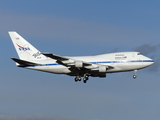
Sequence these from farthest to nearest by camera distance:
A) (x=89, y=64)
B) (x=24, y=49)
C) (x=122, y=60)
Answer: (x=24, y=49), (x=89, y=64), (x=122, y=60)

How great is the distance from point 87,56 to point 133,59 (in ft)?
30.8

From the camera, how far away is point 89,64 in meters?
83.0

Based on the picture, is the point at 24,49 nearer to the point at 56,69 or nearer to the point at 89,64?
the point at 56,69

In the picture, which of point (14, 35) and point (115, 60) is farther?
point (14, 35)

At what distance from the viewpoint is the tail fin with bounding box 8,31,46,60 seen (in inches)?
3595

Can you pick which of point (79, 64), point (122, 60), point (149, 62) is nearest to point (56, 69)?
point (79, 64)

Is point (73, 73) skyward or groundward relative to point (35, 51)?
groundward

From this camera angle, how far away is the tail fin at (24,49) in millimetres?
91312

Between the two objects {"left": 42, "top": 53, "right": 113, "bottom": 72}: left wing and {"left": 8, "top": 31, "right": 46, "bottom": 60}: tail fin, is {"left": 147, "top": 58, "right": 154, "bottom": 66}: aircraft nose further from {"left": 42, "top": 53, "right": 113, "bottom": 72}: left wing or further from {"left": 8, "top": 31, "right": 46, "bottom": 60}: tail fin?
{"left": 8, "top": 31, "right": 46, "bottom": 60}: tail fin

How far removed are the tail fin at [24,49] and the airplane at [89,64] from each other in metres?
1.38

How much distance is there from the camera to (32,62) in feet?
285

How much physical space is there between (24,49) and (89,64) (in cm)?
1692

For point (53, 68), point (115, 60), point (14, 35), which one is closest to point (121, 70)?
point (115, 60)

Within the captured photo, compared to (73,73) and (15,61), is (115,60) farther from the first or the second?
(15,61)
